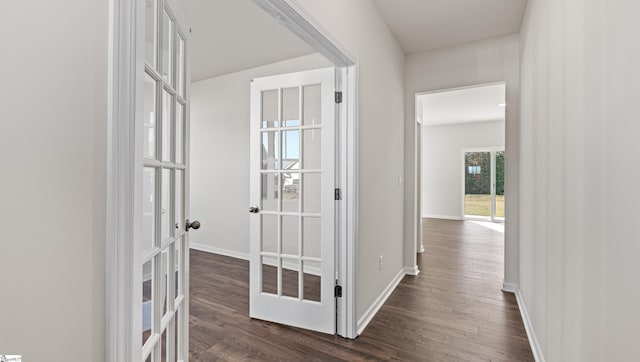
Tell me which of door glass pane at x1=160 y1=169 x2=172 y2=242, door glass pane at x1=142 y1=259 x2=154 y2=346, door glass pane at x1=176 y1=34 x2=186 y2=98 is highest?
door glass pane at x1=176 y1=34 x2=186 y2=98

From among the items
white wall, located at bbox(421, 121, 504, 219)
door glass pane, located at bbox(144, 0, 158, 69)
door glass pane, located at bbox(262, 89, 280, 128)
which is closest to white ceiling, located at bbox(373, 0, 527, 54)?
door glass pane, located at bbox(262, 89, 280, 128)

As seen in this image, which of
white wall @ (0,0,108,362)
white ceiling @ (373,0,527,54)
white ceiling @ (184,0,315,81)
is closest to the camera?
white wall @ (0,0,108,362)

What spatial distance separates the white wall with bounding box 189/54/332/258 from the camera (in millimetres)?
4594

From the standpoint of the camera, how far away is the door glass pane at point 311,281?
2.44 metres

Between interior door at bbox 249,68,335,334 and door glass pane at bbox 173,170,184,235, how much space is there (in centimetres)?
110

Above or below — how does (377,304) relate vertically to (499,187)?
below

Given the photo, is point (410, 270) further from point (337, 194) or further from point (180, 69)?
point (180, 69)

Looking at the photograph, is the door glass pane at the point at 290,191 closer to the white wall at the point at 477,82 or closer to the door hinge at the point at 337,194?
the door hinge at the point at 337,194

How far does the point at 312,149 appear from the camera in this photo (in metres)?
2.49

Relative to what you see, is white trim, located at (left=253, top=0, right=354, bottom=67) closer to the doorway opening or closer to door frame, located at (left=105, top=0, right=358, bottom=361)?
door frame, located at (left=105, top=0, right=358, bottom=361)

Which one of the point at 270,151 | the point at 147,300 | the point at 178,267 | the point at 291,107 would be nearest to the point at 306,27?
the point at 291,107

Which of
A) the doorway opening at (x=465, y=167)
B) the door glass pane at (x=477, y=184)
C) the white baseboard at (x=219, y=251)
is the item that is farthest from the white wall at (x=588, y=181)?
the door glass pane at (x=477, y=184)

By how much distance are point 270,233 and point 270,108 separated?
42.1 inches

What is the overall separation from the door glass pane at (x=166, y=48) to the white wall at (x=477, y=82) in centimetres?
311
